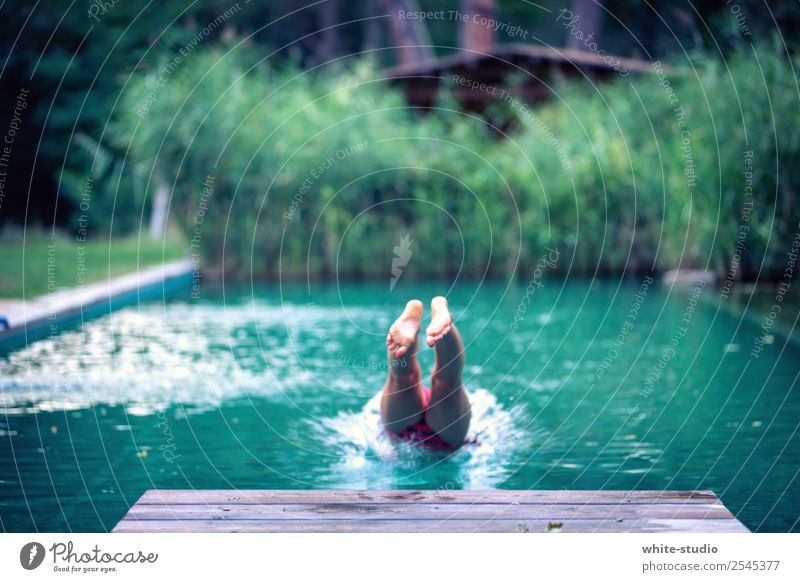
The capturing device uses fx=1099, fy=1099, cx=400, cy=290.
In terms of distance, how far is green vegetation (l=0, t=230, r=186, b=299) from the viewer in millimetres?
13586

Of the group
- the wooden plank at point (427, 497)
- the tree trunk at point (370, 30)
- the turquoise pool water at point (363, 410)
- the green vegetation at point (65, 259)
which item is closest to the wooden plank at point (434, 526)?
the wooden plank at point (427, 497)

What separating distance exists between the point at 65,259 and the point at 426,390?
1320 centimetres

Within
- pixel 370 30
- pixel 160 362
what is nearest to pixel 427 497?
pixel 160 362

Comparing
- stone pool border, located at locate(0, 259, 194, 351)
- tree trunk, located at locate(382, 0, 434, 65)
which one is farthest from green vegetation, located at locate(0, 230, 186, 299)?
tree trunk, located at locate(382, 0, 434, 65)

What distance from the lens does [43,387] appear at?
8.01 metres

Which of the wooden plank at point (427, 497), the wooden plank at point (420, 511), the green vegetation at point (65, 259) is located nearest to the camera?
the wooden plank at point (420, 511)

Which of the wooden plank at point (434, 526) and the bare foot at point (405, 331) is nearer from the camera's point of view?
the wooden plank at point (434, 526)

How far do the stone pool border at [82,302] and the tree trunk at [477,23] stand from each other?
10297 millimetres

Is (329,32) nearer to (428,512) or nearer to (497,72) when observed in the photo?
(497,72)

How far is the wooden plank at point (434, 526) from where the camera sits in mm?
4094

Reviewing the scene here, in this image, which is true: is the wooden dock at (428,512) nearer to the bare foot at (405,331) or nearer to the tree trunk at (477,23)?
the bare foot at (405,331)

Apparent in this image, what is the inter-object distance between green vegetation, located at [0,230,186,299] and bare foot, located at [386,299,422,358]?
7948 millimetres

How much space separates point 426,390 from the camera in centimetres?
583
